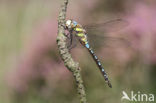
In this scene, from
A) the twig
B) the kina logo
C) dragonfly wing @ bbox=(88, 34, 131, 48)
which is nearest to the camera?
the twig

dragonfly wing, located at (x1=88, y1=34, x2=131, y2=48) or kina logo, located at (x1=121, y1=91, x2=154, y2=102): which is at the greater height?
dragonfly wing, located at (x1=88, y1=34, x2=131, y2=48)

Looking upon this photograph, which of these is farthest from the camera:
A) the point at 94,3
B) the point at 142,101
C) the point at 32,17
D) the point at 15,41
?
the point at 15,41

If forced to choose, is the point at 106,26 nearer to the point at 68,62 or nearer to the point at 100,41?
the point at 100,41

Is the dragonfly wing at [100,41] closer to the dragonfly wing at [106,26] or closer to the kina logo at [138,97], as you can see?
the dragonfly wing at [106,26]

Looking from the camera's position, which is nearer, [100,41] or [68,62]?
[68,62]

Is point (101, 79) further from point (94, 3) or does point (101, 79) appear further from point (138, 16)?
point (94, 3)

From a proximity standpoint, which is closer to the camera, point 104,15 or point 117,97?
point 117,97

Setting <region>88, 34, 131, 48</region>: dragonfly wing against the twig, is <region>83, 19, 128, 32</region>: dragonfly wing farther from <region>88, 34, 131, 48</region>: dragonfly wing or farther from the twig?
the twig

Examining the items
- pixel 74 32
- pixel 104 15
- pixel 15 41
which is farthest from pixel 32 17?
pixel 74 32

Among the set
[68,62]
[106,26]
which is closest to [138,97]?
[106,26]

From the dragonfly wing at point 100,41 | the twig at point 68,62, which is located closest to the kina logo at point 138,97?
the dragonfly wing at point 100,41

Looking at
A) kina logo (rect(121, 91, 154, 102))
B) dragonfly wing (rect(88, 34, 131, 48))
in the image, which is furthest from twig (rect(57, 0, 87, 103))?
kina logo (rect(121, 91, 154, 102))
